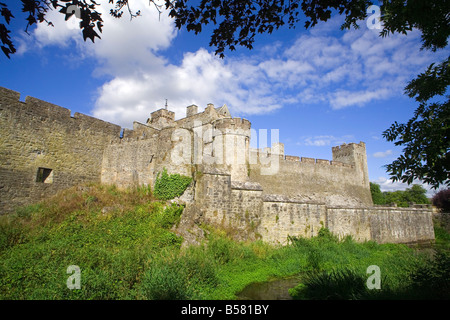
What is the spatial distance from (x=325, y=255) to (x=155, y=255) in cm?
860

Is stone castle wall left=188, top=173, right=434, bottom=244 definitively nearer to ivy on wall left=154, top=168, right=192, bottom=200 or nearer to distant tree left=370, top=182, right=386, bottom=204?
ivy on wall left=154, top=168, right=192, bottom=200

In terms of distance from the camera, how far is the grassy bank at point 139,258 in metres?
6.54

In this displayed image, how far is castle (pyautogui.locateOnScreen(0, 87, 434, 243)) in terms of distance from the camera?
11961 millimetres

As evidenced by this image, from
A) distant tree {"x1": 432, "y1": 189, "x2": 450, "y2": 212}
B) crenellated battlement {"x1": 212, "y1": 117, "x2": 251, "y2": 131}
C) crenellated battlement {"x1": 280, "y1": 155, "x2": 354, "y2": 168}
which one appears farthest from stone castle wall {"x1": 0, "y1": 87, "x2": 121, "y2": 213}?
distant tree {"x1": 432, "y1": 189, "x2": 450, "y2": 212}

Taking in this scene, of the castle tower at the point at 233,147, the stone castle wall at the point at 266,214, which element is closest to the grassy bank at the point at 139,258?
the stone castle wall at the point at 266,214

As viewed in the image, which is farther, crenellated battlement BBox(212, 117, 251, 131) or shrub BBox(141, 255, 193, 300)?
crenellated battlement BBox(212, 117, 251, 131)

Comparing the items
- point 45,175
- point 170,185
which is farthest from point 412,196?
point 45,175

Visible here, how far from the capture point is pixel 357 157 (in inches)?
1258

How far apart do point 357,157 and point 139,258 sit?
105ft

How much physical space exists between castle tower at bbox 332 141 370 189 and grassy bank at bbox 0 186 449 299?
66.4ft

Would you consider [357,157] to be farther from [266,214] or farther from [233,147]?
[266,214]
